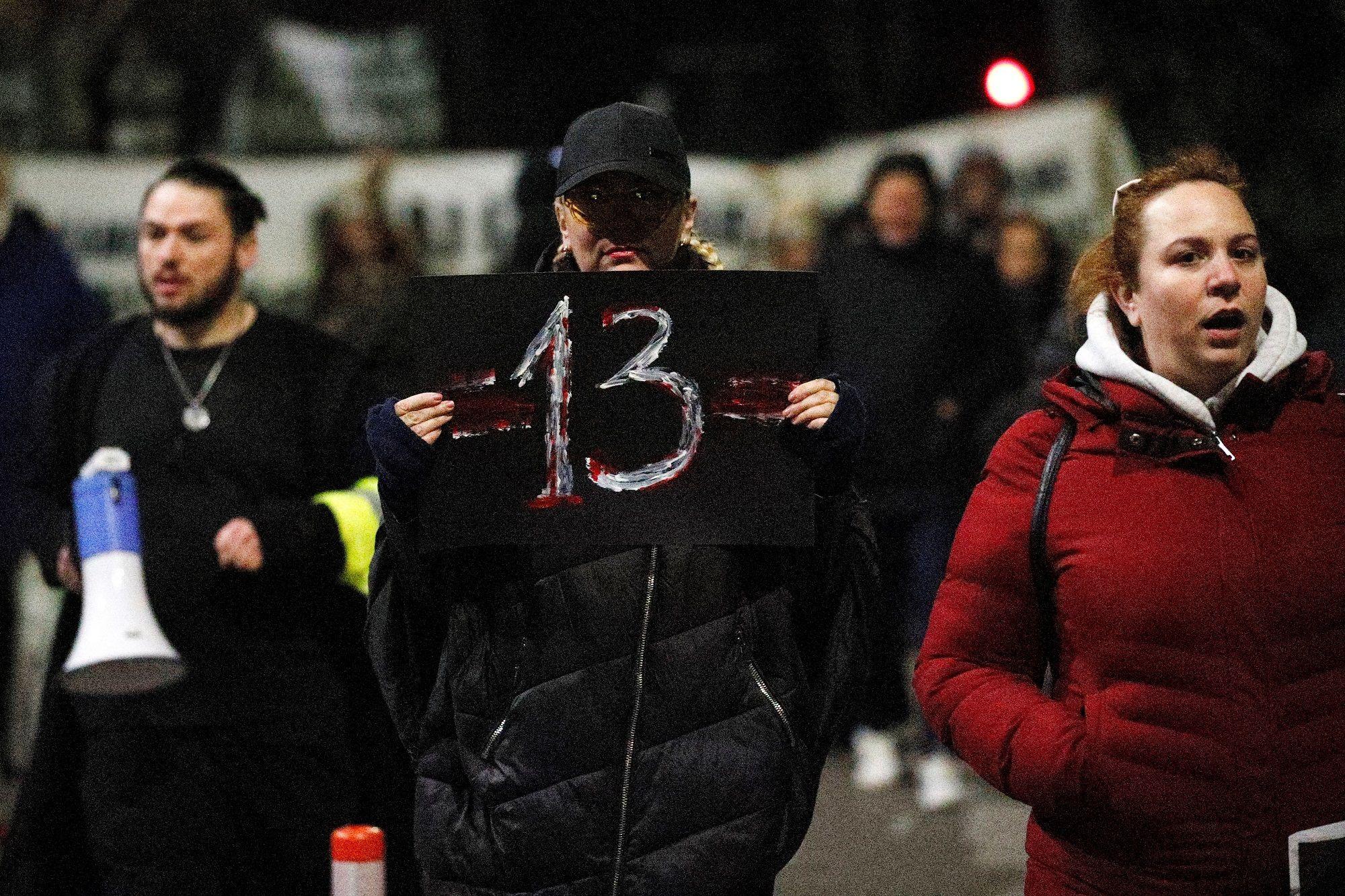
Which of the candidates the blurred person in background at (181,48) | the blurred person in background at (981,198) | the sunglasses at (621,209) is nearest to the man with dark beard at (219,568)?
the sunglasses at (621,209)

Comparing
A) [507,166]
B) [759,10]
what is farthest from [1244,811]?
[759,10]

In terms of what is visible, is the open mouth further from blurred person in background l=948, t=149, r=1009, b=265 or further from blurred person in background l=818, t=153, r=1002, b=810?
blurred person in background l=948, t=149, r=1009, b=265

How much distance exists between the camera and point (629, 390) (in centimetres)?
373

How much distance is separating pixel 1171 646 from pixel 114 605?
8.47ft

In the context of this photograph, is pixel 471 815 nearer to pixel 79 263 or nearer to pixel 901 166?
pixel 901 166

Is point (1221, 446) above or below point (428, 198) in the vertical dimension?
below

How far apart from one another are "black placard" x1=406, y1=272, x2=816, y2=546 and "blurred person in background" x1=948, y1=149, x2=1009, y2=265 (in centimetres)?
636

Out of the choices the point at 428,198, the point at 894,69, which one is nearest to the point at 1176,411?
the point at 428,198

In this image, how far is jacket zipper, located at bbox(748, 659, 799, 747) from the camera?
3.66m

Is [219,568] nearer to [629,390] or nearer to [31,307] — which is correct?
[629,390]

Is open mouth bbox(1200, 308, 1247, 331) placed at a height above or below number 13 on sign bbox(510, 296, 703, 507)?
above

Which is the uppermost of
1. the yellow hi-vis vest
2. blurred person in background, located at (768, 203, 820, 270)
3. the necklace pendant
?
blurred person in background, located at (768, 203, 820, 270)

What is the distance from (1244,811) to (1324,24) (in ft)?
27.4

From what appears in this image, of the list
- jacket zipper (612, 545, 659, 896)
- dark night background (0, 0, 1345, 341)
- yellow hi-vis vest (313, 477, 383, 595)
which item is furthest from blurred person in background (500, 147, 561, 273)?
dark night background (0, 0, 1345, 341)
